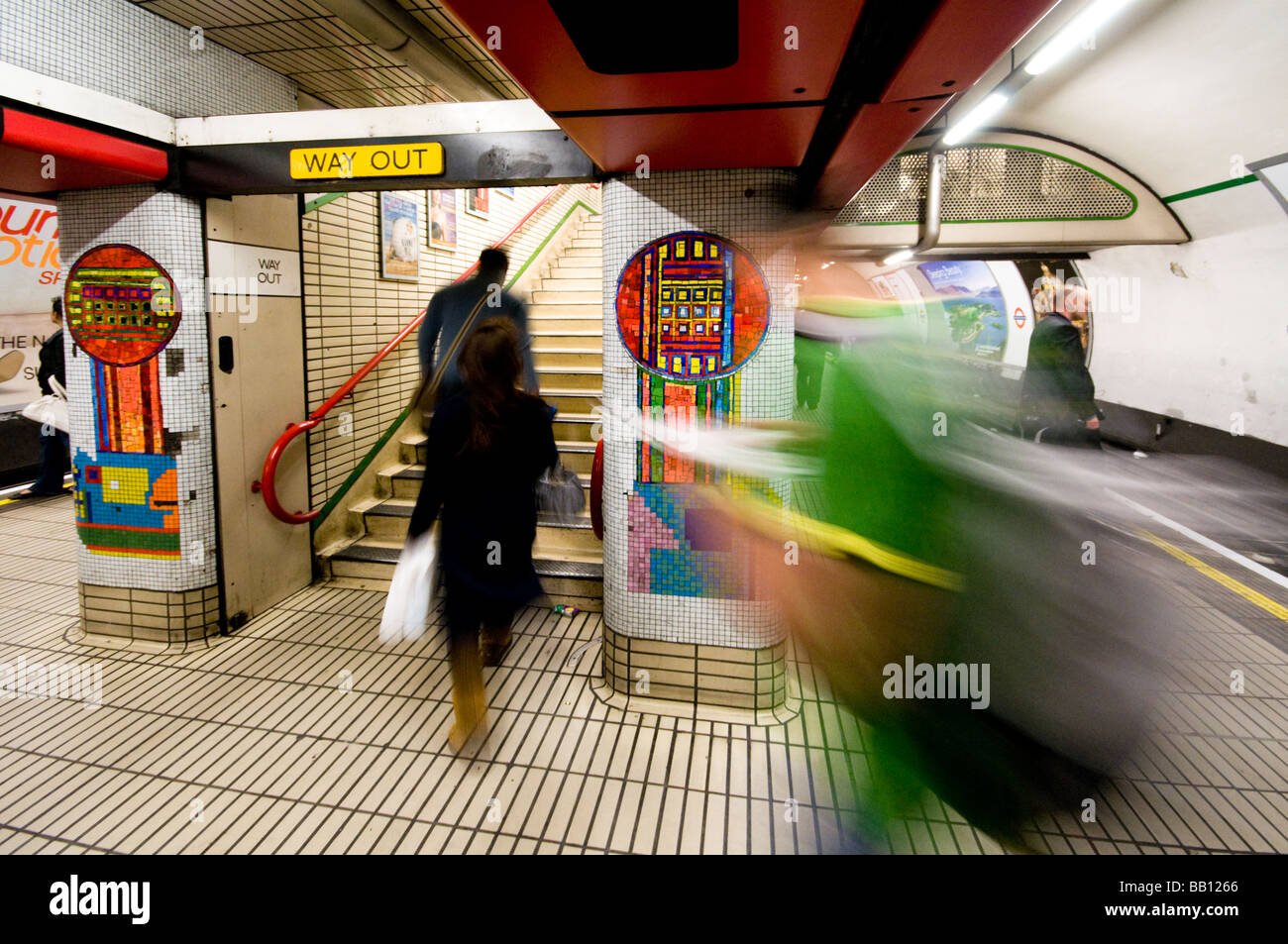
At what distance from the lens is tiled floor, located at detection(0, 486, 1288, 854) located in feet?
8.88

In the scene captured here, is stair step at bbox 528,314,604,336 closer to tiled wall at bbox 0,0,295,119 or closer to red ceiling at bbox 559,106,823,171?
tiled wall at bbox 0,0,295,119

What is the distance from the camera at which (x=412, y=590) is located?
111 inches

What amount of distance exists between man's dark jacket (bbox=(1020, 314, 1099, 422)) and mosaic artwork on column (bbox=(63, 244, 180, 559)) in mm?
4248

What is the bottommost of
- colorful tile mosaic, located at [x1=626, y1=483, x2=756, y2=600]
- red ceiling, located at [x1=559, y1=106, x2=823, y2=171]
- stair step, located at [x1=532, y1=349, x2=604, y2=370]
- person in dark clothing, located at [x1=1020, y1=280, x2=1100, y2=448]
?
colorful tile mosaic, located at [x1=626, y1=483, x2=756, y2=600]

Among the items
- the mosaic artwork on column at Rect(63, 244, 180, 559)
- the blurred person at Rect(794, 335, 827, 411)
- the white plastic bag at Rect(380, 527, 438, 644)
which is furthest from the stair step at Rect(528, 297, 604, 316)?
the blurred person at Rect(794, 335, 827, 411)

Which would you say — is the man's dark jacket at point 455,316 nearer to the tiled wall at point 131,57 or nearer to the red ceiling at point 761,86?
the red ceiling at point 761,86

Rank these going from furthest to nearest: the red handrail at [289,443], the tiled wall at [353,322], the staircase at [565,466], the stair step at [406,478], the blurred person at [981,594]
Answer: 1. the stair step at [406,478]
2. the tiled wall at [353,322]
3. the staircase at [565,466]
4. the red handrail at [289,443]
5. the blurred person at [981,594]

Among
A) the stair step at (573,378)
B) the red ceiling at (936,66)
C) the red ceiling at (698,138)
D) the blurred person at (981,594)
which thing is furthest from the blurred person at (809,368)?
the stair step at (573,378)

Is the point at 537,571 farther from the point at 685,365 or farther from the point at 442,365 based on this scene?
the point at 685,365

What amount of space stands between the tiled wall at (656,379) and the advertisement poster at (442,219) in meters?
3.67

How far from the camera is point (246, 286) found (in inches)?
171

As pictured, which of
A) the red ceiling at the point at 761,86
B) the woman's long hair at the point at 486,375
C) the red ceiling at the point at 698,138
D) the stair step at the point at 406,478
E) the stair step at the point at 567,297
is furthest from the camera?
the stair step at the point at 567,297

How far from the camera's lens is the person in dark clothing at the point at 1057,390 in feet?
3.81

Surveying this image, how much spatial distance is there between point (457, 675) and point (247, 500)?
2.30 metres
